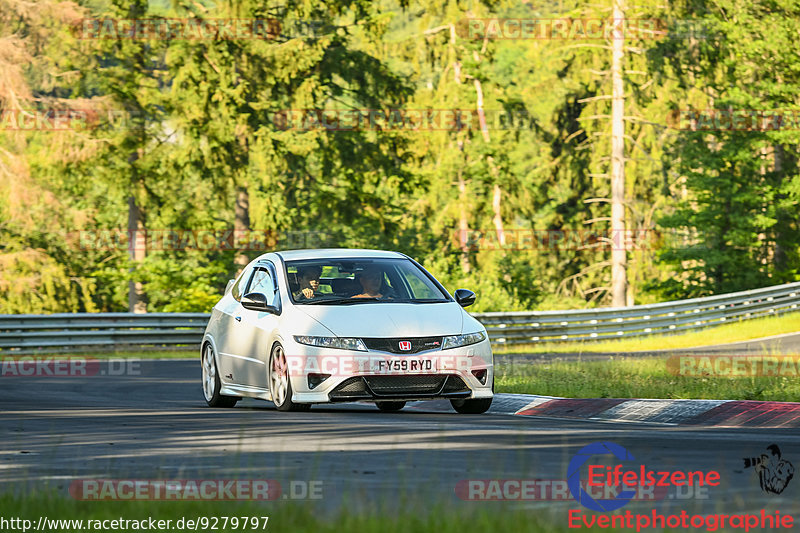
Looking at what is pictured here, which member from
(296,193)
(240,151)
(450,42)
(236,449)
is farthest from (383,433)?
(450,42)

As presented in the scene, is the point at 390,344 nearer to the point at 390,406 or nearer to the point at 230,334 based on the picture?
the point at 390,406

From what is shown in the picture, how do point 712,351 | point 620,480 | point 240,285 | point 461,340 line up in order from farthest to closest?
point 712,351
point 240,285
point 461,340
point 620,480

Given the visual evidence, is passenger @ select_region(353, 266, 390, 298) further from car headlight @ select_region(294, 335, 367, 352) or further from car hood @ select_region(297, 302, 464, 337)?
car headlight @ select_region(294, 335, 367, 352)

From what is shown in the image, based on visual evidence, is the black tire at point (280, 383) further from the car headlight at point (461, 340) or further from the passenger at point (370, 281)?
the car headlight at point (461, 340)

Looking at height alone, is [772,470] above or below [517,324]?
above

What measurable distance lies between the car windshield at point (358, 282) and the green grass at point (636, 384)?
2209 mm

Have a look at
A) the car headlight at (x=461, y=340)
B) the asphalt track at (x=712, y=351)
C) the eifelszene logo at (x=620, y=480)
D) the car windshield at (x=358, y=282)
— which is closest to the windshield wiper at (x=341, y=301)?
the car windshield at (x=358, y=282)

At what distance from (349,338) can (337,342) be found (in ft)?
0.39

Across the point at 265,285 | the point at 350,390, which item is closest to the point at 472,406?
the point at 350,390

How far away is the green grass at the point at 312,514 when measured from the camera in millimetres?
5867

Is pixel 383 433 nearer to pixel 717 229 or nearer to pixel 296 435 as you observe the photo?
pixel 296 435

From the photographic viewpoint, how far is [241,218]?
154 ft

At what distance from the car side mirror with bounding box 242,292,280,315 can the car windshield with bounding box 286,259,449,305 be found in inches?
10.4

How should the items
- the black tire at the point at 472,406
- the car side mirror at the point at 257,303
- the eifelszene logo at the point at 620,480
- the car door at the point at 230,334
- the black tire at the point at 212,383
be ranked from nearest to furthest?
the eifelszene logo at the point at 620,480, the black tire at the point at 472,406, the car side mirror at the point at 257,303, the car door at the point at 230,334, the black tire at the point at 212,383
